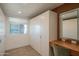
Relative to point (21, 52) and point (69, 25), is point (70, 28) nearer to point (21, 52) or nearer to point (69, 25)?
point (69, 25)

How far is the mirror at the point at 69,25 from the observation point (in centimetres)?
147

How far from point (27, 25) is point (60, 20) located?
0.74m

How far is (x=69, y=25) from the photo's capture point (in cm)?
154

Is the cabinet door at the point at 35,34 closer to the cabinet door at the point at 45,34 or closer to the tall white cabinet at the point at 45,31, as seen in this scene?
the tall white cabinet at the point at 45,31

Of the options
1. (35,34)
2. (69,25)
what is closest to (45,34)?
(35,34)

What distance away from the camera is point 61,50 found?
4.44ft

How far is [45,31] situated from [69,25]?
0.52 meters

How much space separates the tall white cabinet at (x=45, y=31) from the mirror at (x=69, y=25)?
20 centimetres

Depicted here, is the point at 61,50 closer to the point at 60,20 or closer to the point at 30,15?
the point at 60,20

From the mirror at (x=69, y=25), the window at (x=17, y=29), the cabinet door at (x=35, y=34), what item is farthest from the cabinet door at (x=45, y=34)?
the window at (x=17, y=29)

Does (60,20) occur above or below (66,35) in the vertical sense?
above

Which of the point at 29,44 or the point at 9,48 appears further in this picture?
the point at 29,44

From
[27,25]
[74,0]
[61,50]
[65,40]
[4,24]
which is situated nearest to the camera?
[74,0]

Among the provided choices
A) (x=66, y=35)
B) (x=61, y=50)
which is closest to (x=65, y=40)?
(x=66, y=35)
